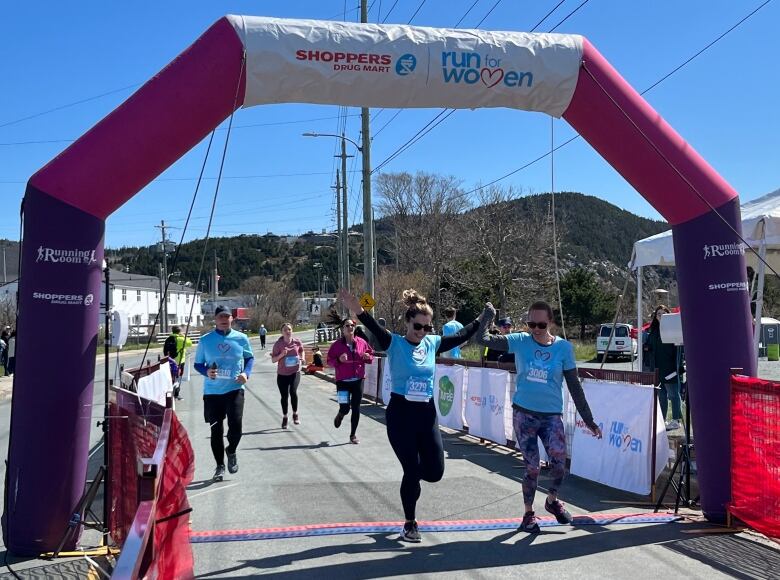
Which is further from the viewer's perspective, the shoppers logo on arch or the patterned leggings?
the shoppers logo on arch

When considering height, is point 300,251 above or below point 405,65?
above

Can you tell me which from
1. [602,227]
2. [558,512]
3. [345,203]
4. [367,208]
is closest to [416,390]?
[558,512]

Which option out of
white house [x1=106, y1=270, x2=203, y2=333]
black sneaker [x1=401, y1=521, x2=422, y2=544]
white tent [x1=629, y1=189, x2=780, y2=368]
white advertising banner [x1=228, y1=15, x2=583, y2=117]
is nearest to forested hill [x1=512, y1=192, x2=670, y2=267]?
white house [x1=106, y1=270, x2=203, y2=333]

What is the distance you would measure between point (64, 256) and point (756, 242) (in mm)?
7633

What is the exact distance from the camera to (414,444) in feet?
19.0

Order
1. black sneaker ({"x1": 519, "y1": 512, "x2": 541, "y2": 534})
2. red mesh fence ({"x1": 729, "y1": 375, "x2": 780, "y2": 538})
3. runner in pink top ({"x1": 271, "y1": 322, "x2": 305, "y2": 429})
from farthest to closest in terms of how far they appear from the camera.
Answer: runner in pink top ({"x1": 271, "y1": 322, "x2": 305, "y2": 429}) < black sneaker ({"x1": 519, "y1": 512, "x2": 541, "y2": 534}) < red mesh fence ({"x1": 729, "y1": 375, "x2": 780, "y2": 538})

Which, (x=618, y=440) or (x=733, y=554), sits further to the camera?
(x=618, y=440)

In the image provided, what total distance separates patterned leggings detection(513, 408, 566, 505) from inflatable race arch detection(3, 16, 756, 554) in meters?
1.33

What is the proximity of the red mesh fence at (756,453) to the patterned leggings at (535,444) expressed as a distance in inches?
57.1

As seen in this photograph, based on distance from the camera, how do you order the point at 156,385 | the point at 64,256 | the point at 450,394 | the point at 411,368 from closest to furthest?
1. the point at 64,256
2. the point at 411,368
3. the point at 156,385
4. the point at 450,394

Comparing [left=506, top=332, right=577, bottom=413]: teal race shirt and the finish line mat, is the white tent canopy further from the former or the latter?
the finish line mat

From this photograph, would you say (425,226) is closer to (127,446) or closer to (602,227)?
(127,446)

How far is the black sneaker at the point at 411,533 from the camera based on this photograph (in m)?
5.79

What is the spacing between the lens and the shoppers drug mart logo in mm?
6160
